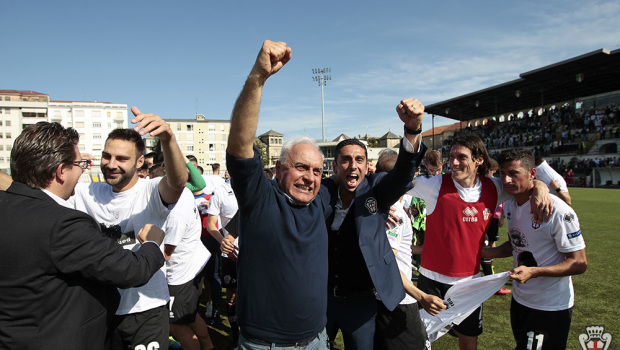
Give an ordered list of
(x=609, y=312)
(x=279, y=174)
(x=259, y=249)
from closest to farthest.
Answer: (x=259, y=249)
(x=279, y=174)
(x=609, y=312)

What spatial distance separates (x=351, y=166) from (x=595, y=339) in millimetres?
3762

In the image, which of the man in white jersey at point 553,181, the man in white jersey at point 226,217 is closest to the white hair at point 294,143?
the man in white jersey at point 226,217

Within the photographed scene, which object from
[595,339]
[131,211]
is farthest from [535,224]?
[131,211]

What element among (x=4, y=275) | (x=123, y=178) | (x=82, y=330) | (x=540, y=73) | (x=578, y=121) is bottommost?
(x=82, y=330)

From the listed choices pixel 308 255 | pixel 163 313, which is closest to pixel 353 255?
pixel 308 255

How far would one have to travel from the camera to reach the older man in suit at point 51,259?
164 centimetres

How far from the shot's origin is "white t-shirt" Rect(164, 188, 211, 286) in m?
3.58

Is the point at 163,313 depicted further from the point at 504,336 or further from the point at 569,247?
the point at 504,336

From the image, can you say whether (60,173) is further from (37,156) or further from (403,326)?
(403,326)

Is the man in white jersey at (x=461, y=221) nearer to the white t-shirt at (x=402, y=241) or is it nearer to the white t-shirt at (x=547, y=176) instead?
the white t-shirt at (x=402, y=241)

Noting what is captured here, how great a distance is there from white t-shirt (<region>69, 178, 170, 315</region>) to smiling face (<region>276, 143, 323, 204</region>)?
1239 millimetres

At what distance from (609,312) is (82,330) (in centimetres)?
650

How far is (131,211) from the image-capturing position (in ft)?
9.21

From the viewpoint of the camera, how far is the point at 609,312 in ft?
16.4
